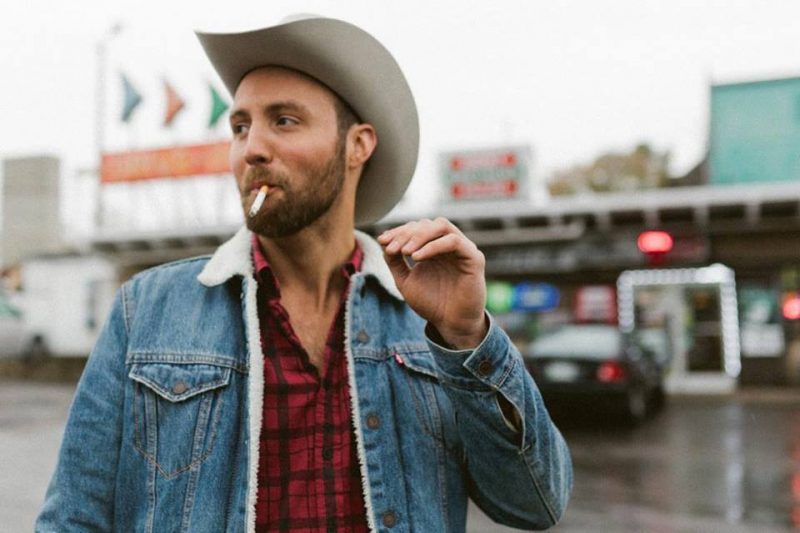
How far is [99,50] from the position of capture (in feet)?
83.4

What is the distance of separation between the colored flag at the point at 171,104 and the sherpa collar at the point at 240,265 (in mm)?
23433

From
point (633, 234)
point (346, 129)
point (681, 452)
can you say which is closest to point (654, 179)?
point (633, 234)

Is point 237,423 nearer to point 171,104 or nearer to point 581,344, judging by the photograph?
point 581,344

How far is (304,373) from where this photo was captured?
67.1 inches

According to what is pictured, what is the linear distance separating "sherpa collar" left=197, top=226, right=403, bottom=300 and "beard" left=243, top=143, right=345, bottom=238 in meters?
0.09

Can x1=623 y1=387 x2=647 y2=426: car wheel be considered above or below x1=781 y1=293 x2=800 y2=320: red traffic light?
below

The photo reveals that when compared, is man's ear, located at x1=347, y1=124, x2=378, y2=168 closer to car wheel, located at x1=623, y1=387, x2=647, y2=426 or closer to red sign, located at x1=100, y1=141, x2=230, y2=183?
car wheel, located at x1=623, y1=387, x2=647, y2=426

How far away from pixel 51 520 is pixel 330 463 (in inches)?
21.4

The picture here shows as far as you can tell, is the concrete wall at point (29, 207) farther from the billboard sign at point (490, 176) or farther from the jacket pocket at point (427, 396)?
the jacket pocket at point (427, 396)

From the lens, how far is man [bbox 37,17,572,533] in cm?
152

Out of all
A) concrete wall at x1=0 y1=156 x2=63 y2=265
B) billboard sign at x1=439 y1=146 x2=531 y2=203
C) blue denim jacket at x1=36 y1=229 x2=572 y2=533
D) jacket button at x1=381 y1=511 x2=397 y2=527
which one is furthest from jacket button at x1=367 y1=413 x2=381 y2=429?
concrete wall at x1=0 y1=156 x2=63 y2=265

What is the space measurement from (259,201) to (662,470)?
766 centimetres

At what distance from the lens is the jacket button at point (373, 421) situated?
1643mm

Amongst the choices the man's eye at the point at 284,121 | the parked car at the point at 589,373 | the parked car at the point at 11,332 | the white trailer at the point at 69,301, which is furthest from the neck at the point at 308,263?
the white trailer at the point at 69,301
